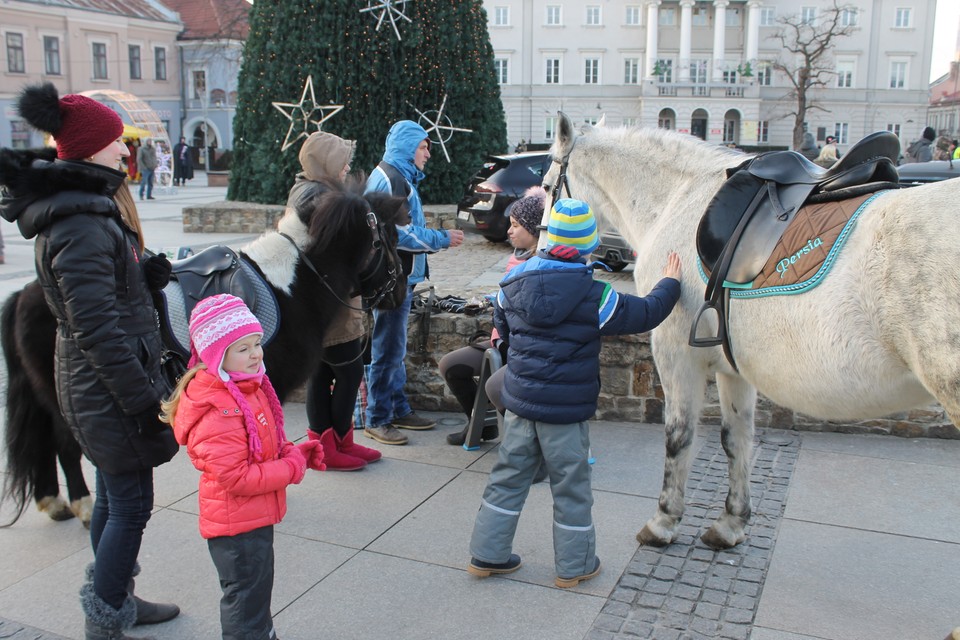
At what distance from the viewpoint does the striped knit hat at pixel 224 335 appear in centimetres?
255

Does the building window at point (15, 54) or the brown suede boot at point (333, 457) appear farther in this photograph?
the building window at point (15, 54)

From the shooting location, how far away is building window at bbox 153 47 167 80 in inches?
1940

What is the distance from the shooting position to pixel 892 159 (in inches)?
132

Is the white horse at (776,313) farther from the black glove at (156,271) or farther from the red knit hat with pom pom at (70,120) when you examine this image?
the red knit hat with pom pom at (70,120)

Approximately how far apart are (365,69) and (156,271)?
10.1 m

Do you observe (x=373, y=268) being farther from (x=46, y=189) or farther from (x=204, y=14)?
(x=204, y=14)

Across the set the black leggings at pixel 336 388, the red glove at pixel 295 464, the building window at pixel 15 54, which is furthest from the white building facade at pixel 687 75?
the red glove at pixel 295 464

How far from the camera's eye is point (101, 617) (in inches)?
115

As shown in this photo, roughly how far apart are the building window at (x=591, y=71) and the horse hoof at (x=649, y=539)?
70.3 metres

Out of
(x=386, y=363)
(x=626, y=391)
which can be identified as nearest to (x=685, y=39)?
(x=626, y=391)

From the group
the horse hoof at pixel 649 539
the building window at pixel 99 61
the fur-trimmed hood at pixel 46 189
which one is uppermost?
the building window at pixel 99 61

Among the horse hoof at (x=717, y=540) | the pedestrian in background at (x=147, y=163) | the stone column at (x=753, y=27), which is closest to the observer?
the horse hoof at (x=717, y=540)

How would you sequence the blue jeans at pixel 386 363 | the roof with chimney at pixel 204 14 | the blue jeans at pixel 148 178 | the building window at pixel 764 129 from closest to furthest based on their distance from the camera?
1. the blue jeans at pixel 386 363
2. the blue jeans at pixel 148 178
3. the roof with chimney at pixel 204 14
4. the building window at pixel 764 129

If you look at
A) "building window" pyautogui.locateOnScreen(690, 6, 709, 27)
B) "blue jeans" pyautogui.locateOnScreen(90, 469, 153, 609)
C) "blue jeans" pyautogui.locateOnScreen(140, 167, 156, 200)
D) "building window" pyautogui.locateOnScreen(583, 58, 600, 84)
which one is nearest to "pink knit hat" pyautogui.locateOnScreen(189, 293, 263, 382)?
"blue jeans" pyautogui.locateOnScreen(90, 469, 153, 609)
